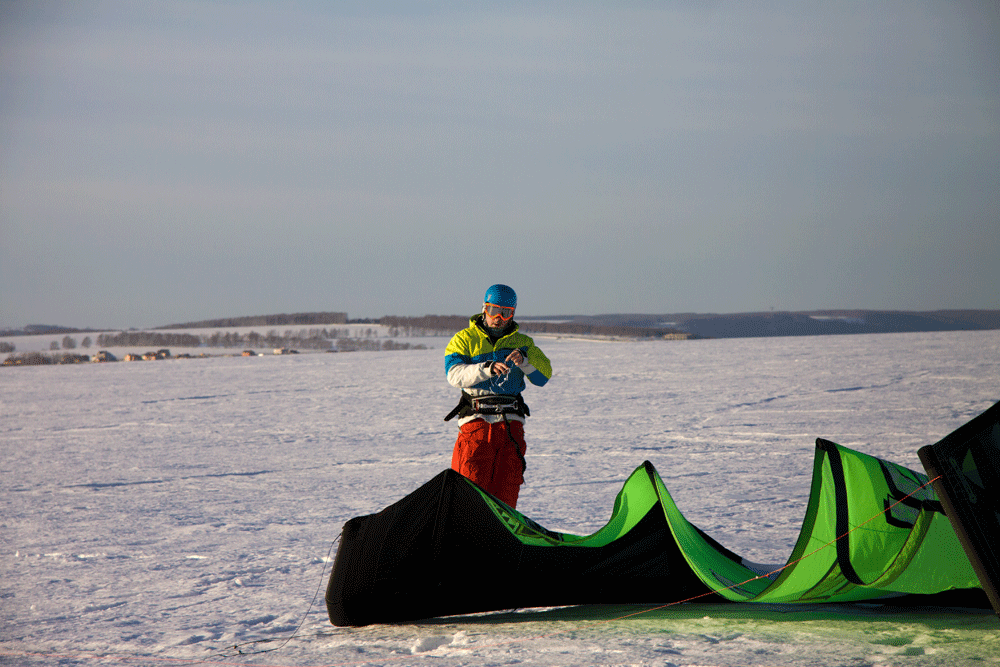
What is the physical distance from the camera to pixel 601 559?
3420mm

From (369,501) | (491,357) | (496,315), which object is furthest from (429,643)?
(369,501)

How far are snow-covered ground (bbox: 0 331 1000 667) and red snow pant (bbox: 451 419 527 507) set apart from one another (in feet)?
2.80

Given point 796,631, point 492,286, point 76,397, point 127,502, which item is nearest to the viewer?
point 796,631

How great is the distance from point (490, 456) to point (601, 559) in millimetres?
939

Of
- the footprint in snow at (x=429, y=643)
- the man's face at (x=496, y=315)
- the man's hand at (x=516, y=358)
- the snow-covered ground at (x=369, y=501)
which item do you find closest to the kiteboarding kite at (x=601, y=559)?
the snow-covered ground at (x=369, y=501)

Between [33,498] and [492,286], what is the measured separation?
4.81 m

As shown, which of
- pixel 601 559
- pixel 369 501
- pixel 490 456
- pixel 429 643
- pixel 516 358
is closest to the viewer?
pixel 429 643

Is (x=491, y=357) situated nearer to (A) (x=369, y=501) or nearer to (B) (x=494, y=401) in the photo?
Result: (B) (x=494, y=401)

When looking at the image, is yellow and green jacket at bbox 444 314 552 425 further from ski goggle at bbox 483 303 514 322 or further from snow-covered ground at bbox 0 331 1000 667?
snow-covered ground at bbox 0 331 1000 667

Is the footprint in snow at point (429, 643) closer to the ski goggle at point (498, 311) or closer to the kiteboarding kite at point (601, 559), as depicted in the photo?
the kiteboarding kite at point (601, 559)

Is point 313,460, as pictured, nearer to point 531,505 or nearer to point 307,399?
point 531,505

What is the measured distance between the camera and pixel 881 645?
2805 millimetres

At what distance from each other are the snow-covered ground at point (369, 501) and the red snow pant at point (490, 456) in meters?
0.85

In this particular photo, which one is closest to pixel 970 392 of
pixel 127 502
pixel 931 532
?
pixel 931 532
